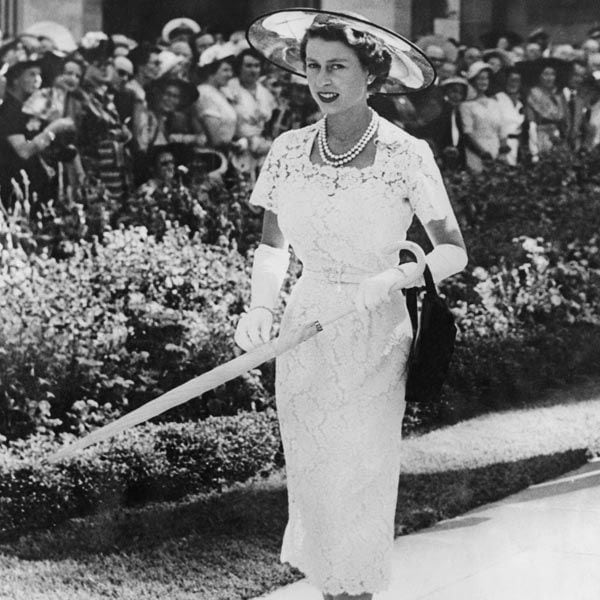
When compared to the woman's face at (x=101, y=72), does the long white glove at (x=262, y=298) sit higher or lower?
lower

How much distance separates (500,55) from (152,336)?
1.95 meters

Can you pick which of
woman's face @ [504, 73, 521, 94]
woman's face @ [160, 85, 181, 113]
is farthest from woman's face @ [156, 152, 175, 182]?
woman's face @ [504, 73, 521, 94]

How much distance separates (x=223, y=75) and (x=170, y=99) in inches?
10.2

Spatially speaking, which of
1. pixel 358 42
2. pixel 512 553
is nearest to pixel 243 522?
pixel 512 553

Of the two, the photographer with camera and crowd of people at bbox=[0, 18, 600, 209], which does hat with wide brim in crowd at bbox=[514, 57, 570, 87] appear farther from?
the photographer with camera

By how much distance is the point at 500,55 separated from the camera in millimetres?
5141

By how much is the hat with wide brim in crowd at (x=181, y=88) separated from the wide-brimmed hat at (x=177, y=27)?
0.49 feet

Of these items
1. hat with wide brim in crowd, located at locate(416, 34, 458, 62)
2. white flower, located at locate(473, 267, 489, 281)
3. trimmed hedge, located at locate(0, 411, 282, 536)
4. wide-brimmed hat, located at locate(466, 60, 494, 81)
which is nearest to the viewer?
trimmed hedge, located at locate(0, 411, 282, 536)

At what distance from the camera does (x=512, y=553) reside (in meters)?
4.57

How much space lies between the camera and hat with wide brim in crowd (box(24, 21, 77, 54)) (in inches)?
163

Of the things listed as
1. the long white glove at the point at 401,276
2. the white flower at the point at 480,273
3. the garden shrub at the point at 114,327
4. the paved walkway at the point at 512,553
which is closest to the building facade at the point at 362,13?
the garden shrub at the point at 114,327

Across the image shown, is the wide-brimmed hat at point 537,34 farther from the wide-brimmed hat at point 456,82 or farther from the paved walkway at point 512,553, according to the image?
the paved walkway at point 512,553

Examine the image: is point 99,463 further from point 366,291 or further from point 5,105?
point 366,291

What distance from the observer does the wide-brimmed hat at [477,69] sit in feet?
16.9
